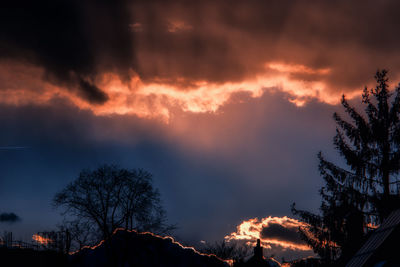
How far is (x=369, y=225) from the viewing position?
22516 mm

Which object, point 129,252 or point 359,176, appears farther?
point 129,252

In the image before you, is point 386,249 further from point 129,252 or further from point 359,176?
point 129,252

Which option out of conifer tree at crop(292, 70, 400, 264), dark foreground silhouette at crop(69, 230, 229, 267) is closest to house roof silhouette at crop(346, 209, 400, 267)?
conifer tree at crop(292, 70, 400, 264)

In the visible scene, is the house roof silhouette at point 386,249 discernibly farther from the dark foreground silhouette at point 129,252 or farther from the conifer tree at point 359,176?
the dark foreground silhouette at point 129,252

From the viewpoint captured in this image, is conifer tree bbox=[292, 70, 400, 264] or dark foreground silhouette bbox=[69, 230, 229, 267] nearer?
conifer tree bbox=[292, 70, 400, 264]

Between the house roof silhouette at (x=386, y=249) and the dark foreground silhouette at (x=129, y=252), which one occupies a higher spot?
the dark foreground silhouette at (x=129, y=252)

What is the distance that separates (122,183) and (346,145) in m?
23.5

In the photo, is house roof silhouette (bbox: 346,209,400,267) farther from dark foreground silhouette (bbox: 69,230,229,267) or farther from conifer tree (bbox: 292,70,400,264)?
dark foreground silhouette (bbox: 69,230,229,267)

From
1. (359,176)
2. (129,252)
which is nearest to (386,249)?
(359,176)

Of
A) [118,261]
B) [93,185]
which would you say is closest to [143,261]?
[118,261]

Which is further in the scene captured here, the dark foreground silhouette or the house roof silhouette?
the dark foreground silhouette

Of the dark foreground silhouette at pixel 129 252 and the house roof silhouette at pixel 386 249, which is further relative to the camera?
the dark foreground silhouette at pixel 129 252

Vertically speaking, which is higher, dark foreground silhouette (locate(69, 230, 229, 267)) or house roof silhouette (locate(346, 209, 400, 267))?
dark foreground silhouette (locate(69, 230, 229, 267))

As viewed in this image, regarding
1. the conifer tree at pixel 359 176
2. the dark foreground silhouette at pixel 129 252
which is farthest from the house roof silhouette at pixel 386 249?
the dark foreground silhouette at pixel 129 252
